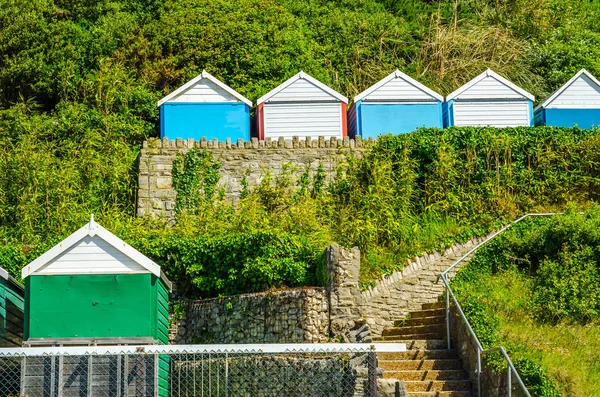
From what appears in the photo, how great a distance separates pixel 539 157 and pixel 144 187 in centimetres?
914

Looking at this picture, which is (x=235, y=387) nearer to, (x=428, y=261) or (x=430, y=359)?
(x=430, y=359)

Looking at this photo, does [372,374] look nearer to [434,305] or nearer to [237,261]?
[434,305]


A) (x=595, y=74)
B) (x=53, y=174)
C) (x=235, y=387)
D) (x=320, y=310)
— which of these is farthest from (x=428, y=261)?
(x=595, y=74)

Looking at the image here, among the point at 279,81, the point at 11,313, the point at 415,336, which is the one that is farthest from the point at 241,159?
the point at 11,313

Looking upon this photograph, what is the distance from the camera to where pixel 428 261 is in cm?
2305

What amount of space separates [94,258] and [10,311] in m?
2.19

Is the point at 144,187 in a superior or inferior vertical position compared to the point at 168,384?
superior

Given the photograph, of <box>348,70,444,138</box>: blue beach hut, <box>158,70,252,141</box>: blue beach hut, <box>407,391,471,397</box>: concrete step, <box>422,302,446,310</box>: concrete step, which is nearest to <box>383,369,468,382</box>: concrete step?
<box>407,391,471,397</box>: concrete step

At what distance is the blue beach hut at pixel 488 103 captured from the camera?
2911 cm

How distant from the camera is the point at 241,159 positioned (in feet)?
89.5

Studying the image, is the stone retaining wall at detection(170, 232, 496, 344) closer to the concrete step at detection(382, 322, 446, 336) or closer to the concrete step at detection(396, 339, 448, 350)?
the concrete step at detection(382, 322, 446, 336)

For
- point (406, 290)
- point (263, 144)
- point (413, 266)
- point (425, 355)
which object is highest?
point (263, 144)

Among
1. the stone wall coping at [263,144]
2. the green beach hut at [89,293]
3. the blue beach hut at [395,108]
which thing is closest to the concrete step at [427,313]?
the green beach hut at [89,293]

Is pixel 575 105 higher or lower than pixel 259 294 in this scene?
higher
